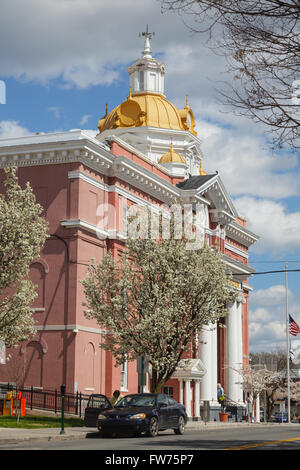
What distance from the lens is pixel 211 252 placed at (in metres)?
35.7

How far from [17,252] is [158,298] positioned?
797 centimetres

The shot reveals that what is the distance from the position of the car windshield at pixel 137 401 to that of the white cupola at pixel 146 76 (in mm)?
44063

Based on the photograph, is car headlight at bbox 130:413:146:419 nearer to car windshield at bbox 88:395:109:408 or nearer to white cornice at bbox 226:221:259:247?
car windshield at bbox 88:395:109:408

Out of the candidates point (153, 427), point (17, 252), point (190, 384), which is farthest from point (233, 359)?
point (153, 427)

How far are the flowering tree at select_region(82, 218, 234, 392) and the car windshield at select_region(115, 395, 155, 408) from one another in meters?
6.51

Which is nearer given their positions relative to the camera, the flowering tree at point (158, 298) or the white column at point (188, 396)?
the flowering tree at point (158, 298)

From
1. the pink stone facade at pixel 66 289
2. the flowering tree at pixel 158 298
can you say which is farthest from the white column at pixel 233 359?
the flowering tree at pixel 158 298

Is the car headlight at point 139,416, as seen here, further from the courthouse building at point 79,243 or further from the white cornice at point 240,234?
the white cornice at point 240,234

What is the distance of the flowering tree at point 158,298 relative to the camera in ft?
108

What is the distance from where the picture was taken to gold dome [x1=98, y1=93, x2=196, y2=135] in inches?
2443

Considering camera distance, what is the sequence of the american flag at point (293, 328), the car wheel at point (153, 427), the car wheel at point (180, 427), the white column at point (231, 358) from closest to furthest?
the car wheel at point (153, 427) < the car wheel at point (180, 427) < the american flag at point (293, 328) < the white column at point (231, 358)

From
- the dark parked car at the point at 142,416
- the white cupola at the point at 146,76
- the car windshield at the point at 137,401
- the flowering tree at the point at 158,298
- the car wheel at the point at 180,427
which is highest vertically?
the white cupola at the point at 146,76

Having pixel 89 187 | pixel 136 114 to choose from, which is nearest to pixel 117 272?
pixel 89 187
